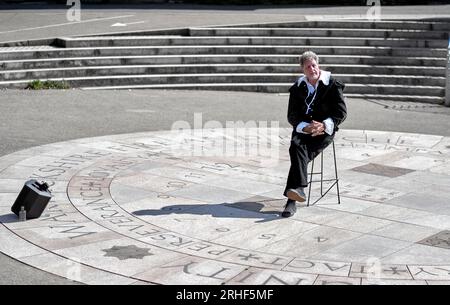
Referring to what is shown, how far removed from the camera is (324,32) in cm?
2027

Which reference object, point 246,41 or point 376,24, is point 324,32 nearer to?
point 376,24

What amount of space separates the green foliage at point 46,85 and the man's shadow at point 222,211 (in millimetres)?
8870

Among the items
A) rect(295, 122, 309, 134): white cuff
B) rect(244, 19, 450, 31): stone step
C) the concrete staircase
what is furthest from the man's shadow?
rect(244, 19, 450, 31): stone step

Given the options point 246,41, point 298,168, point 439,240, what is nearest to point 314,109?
point 298,168

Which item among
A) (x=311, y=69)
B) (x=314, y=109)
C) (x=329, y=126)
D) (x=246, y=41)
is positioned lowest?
(x=329, y=126)

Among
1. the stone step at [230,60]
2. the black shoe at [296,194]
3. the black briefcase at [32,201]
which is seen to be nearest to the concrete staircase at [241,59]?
the stone step at [230,60]

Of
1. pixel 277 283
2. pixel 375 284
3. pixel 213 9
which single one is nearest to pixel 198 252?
pixel 277 283

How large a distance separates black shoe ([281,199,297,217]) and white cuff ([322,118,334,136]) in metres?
0.84

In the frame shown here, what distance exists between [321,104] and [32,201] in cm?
318

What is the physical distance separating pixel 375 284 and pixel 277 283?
2.60ft

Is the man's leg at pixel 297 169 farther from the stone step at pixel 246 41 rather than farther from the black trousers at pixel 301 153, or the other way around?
the stone step at pixel 246 41

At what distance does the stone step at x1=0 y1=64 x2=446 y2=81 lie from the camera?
18.0 m

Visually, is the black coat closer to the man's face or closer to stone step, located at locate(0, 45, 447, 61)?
the man's face

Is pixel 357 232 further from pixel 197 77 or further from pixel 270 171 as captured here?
pixel 197 77
